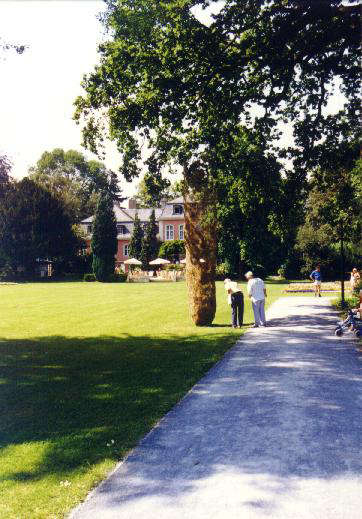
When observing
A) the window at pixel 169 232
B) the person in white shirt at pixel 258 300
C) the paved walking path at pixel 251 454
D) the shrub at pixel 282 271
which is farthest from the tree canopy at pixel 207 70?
the window at pixel 169 232

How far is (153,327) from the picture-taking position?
50.4ft

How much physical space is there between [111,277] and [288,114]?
127 feet

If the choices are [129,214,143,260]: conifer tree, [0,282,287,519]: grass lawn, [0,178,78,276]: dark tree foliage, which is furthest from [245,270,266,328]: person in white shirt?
[129,214,143,260]: conifer tree

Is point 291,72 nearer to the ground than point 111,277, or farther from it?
farther from it

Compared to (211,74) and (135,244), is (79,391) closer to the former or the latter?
(211,74)

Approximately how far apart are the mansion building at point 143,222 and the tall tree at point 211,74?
51.3 metres

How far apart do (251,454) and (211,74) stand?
9896mm

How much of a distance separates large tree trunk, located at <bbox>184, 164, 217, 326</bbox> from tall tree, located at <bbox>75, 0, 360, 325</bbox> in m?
0.88

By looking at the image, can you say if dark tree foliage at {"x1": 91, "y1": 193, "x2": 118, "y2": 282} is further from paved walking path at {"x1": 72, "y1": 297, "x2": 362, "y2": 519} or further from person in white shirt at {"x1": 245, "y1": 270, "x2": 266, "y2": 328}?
paved walking path at {"x1": 72, "y1": 297, "x2": 362, "y2": 519}

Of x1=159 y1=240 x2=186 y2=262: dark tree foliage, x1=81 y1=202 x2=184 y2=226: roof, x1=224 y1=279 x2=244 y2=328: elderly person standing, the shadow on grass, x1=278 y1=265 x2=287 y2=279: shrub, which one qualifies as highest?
x1=81 y1=202 x2=184 y2=226: roof

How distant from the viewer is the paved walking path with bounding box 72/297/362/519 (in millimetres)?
3830

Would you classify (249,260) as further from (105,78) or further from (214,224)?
(105,78)

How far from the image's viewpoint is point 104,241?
53.2 meters

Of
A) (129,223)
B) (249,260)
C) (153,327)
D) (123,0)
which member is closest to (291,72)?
(123,0)
